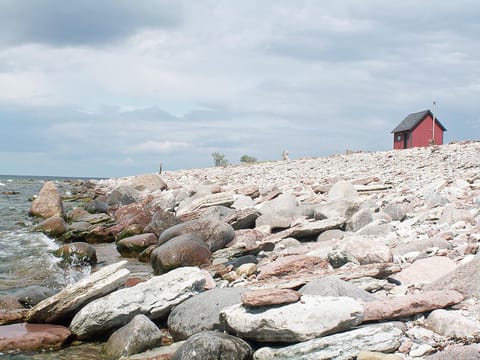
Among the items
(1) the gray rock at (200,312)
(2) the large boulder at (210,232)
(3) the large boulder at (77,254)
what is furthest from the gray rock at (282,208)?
(1) the gray rock at (200,312)

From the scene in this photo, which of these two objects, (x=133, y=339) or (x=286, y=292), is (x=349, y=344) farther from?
(x=133, y=339)

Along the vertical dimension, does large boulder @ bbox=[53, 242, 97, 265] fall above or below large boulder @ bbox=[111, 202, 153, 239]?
below

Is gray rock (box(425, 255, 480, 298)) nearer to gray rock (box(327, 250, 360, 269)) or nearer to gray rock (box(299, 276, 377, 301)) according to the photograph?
gray rock (box(299, 276, 377, 301))

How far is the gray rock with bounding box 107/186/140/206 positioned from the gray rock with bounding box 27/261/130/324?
1720cm

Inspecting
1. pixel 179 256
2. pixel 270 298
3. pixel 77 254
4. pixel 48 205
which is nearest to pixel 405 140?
pixel 48 205

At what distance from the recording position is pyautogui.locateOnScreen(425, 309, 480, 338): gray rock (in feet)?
15.5

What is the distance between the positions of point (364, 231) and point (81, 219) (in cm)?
1203

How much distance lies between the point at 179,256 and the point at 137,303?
125 inches

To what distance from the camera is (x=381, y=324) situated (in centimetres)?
499

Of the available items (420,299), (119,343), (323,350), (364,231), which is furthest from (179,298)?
(364,231)

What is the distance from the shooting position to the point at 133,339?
5.80 metres

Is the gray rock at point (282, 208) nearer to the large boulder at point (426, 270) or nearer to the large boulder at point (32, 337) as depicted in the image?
the large boulder at point (426, 270)

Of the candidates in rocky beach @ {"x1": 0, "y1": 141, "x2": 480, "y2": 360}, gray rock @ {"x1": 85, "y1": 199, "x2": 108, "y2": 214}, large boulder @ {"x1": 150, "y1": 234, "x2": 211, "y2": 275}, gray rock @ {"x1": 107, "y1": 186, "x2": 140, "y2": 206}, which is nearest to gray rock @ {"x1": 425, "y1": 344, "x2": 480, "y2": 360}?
rocky beach @ {"x1": 0, "y1": 141, "x2": 480, "y2": 360}

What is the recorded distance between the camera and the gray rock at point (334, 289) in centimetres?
567
